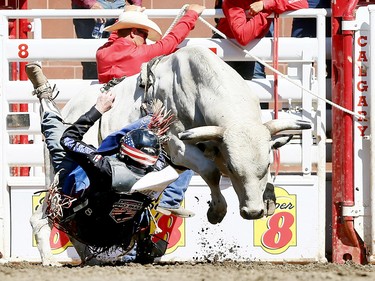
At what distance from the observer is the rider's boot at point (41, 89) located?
8.28 metres

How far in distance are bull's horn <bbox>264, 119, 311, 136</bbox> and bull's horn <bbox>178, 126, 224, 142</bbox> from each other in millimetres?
386

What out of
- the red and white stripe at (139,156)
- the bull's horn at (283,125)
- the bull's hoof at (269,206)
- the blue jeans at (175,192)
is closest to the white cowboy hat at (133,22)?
the blue jeans at (175,192)

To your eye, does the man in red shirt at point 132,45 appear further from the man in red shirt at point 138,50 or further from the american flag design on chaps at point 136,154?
the american flag design on chaps at point 136,154

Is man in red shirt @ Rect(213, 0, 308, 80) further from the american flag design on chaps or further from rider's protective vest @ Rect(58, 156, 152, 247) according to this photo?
the american flag design on chaps

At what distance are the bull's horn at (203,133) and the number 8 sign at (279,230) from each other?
1.58m

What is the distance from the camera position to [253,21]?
9102 millimetres

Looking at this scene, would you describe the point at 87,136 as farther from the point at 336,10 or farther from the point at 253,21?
the point at 336,10

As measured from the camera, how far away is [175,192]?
8836 mm

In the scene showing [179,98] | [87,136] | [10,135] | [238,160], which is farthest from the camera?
[10,135]

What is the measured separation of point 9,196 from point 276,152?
6.78ft

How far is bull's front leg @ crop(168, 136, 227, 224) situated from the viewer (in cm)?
795

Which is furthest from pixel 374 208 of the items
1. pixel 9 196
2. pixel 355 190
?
pixel 9 196

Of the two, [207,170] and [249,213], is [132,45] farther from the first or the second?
[249,213]

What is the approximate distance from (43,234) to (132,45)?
61.9 inches
